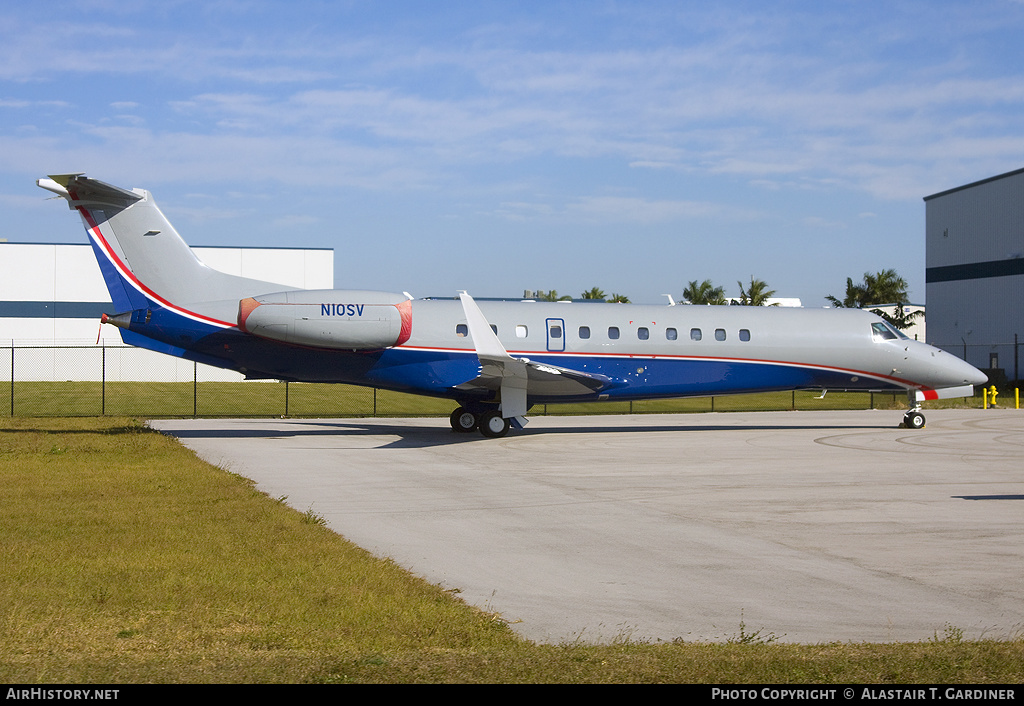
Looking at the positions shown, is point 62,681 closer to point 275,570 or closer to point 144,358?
point 275,570

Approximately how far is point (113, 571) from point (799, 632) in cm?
557

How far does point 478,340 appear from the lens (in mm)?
20391

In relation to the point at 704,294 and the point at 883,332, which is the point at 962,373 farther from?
the point at 704,294

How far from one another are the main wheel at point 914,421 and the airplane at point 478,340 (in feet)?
0.14

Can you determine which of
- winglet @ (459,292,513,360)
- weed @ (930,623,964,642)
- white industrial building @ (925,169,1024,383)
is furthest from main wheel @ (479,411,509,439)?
white industrial building @ (925,169,1024,383)

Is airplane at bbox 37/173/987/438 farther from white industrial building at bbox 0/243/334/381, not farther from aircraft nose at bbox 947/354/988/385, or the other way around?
white industrial building at bbox 0/243/334/381

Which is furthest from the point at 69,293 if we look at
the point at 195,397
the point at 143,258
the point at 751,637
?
the point at 751,637

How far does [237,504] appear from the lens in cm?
1216

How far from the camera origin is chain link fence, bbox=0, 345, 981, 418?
33.9 metres

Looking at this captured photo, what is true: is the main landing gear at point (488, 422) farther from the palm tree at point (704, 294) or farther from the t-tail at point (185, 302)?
the palm tree at point (704, 294)

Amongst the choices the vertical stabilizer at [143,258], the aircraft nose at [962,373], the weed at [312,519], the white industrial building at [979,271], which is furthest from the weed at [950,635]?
the white industrial building at [979,271]

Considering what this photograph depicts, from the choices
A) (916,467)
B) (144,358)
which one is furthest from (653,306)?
(144,358)

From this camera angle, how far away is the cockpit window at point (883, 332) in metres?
25.2

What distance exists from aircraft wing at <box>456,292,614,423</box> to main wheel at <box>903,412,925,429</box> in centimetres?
842
